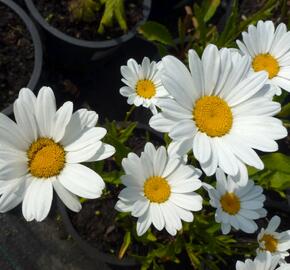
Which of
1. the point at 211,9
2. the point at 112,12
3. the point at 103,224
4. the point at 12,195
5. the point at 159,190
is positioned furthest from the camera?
the point at 211,9

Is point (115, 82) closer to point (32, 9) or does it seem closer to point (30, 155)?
point (32, 9)

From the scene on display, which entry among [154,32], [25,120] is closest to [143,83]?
[154,32]

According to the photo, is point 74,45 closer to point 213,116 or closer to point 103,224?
point 103,224

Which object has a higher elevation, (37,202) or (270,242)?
(37,202)

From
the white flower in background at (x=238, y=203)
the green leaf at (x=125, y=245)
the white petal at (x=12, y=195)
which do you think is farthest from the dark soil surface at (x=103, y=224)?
the white petal at (x=12, y=195)

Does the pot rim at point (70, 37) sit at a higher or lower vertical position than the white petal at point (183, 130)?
lower

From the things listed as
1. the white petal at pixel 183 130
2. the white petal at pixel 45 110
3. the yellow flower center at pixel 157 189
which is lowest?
the yellow flower center at pixel 157 189

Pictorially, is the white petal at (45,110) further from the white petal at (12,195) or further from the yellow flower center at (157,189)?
the yellow flower center at (157,189)
